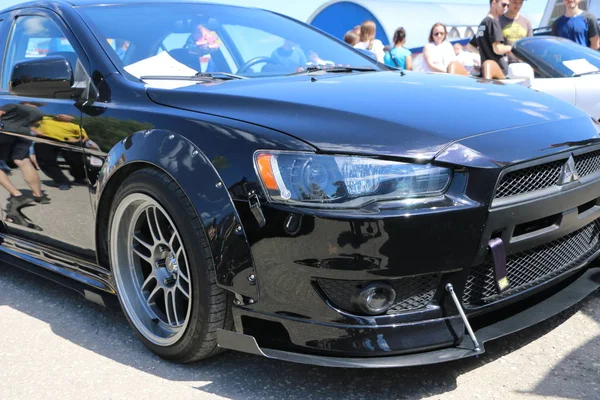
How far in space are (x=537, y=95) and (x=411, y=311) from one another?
4.32ft

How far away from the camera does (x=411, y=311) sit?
2.37 meters

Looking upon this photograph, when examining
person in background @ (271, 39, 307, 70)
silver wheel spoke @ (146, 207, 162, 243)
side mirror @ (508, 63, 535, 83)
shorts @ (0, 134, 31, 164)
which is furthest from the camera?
side mirror @ (508, 63, 535, 83)

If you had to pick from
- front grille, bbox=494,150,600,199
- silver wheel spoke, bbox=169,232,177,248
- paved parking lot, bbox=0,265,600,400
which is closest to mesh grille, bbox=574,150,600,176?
front grille, bbox=494,150,600,199

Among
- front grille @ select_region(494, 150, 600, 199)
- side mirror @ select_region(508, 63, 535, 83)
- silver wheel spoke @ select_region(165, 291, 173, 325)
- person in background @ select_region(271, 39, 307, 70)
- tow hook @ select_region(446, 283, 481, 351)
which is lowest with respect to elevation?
silver wheel spoke @ select_region(165, 291, 173, 325)

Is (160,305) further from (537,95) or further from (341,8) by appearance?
(341,8)

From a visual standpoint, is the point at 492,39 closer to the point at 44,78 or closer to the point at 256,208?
the point at 44,78

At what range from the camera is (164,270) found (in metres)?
2.90

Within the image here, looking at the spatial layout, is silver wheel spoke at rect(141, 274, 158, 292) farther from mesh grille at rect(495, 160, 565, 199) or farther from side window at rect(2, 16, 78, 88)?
mesh grille at rect(495, 160, 565, 199)

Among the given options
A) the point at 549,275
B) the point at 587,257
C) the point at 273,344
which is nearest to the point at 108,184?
the point at 273,344

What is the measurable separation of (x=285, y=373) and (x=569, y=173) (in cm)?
131

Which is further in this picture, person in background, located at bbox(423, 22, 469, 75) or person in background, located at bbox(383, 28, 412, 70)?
person in background, located at bbox(383, 28, 412, 70)

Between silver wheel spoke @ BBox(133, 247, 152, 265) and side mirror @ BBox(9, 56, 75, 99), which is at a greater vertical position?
side mirror @ BBox(9, 56, 75, 99)

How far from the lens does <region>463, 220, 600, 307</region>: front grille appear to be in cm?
243

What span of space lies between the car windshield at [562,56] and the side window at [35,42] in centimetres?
501
